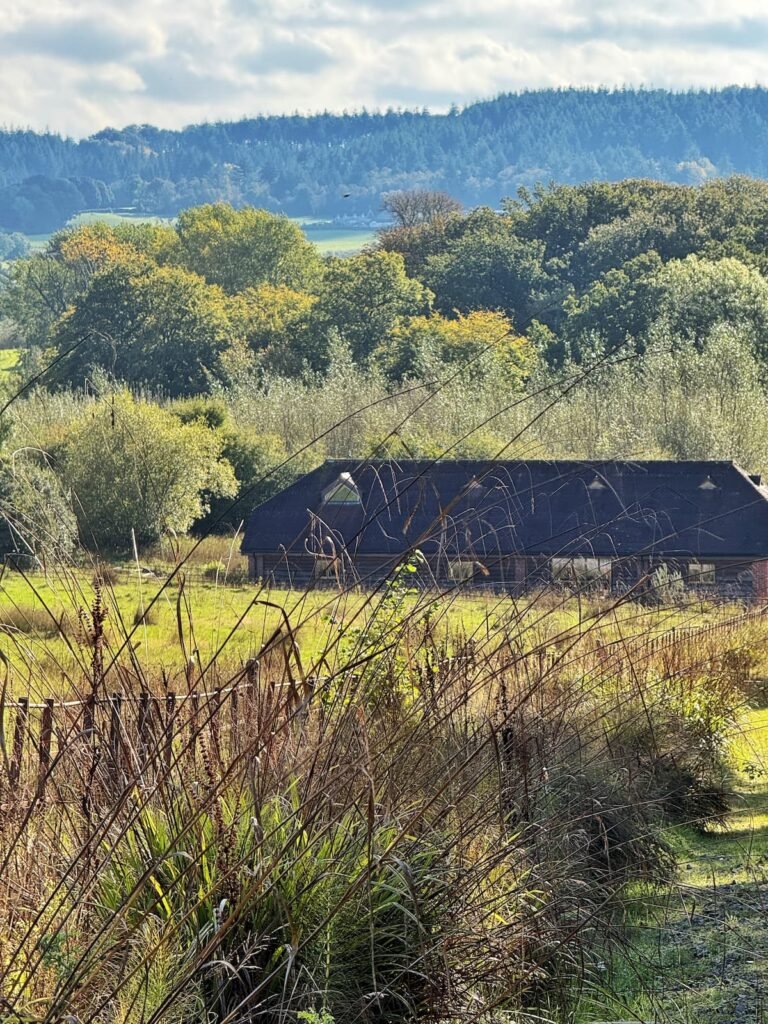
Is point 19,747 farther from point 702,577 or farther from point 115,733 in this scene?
point 702,577

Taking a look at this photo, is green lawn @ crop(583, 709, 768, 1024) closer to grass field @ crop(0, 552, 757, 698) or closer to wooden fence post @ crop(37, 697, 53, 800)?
grass field @ crop(0, 552, 757, 698)

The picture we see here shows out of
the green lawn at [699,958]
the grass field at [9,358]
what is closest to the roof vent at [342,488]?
the green lawn at [699,958]

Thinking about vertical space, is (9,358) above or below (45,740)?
above

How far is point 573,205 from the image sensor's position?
233 ft

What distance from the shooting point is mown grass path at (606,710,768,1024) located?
395cm

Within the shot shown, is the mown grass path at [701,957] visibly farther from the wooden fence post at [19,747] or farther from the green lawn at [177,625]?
the wooden fence post at [19,747]

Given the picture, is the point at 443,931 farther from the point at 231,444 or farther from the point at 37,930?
the point at 231,444

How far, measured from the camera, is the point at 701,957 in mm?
4488

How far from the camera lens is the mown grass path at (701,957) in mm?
3945

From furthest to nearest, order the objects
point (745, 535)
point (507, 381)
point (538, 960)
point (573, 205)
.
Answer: point (573, 205) < point (507, 381) < point (745, 535) < point (538, 960)

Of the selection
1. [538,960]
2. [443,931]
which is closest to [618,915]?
[538,960]

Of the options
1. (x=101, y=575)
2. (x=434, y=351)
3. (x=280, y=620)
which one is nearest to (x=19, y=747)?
(x=101, y=575)

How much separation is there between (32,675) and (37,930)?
756mm

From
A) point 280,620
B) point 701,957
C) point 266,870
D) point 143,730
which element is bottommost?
point 701,957
